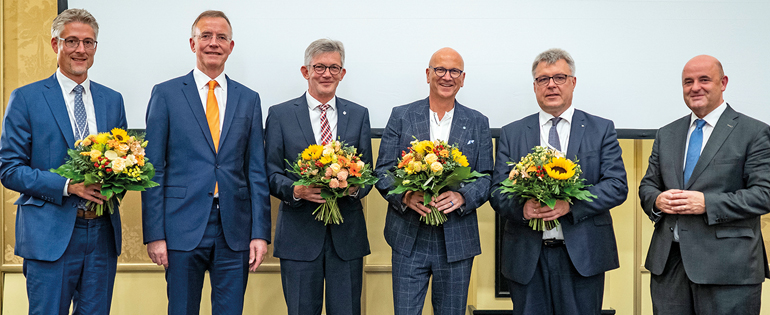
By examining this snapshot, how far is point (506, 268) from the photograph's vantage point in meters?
2.75

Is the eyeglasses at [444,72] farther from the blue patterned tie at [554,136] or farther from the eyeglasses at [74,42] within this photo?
the eyeglasses at [74,42]

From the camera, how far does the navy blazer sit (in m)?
2.69

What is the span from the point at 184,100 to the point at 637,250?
135 inches

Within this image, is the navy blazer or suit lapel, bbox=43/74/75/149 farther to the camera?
the navy blazer

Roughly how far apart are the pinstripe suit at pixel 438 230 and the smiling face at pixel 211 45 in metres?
1.05

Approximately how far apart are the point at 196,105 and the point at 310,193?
30.7 inches

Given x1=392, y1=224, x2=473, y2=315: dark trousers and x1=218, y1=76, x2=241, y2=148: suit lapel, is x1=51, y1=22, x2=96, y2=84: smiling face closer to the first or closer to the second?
x1=218, y1=76, x2=241, y2=148: suit lapel

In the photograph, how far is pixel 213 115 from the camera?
2.67m

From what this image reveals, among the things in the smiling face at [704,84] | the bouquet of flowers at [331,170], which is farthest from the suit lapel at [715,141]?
the bouquet of flowers at [331,170]

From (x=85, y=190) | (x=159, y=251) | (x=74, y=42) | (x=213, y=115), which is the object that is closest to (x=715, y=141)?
(x=213, y=115)

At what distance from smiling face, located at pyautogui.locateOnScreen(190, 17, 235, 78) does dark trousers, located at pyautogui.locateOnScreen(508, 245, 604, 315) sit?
2092 millimetres

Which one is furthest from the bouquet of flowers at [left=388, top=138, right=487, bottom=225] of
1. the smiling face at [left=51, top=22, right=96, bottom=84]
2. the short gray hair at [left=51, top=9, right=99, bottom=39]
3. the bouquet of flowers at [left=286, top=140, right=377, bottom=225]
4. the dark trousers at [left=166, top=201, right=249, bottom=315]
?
the short gray hair at [left=51, top=9, right=99, bottom=39]

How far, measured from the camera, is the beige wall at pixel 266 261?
3.61 metres

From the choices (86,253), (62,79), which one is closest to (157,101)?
(62,79)
